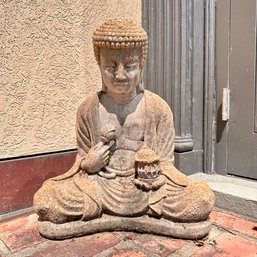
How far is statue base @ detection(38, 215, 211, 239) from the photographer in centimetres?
157

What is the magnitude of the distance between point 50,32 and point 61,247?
1.38m

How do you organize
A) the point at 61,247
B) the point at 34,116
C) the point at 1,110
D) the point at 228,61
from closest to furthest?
the point at 61,247, the point at 1,110, the point at 34,116, the point at 228,61

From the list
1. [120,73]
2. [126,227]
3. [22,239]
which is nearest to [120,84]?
[120,73]

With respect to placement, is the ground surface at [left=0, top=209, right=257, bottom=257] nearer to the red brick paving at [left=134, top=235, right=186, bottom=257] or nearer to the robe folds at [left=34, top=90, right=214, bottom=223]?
the red brick paving at [left=134, top=235, right=186, bottom=257]

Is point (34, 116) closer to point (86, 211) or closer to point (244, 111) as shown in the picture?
point (86, 211)

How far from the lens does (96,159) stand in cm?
164

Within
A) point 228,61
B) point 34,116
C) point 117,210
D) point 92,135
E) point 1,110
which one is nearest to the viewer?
point 117,210

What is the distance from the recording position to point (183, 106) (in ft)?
7.54

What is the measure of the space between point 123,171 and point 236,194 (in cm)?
80

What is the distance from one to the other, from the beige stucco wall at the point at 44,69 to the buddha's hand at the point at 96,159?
62 cm

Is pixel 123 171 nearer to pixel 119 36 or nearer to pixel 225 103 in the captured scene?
pixel 119 36

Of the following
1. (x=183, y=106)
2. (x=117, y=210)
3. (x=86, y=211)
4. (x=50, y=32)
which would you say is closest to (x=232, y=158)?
(x=183, y=106)

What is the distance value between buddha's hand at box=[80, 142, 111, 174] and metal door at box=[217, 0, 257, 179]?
1085 mm

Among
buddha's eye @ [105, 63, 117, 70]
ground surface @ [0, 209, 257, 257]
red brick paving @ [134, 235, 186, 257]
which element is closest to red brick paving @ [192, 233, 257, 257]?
ground surface @ [0, 209, 257, 257]
